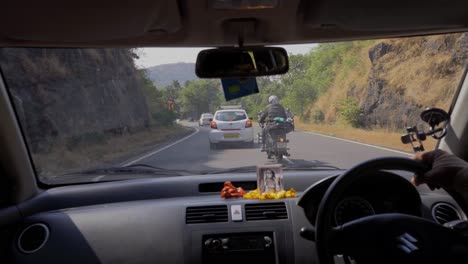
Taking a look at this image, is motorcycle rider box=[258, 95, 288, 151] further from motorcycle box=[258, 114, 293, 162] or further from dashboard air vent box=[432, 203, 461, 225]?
dashboard air vent box=[432, 203, 461, 225]

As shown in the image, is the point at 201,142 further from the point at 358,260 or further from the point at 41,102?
the point at 358,260

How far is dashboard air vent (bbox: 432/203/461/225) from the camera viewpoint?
388 centimetres

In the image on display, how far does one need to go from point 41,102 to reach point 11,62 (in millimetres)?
658

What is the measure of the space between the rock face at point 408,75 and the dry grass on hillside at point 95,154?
9.39 feet

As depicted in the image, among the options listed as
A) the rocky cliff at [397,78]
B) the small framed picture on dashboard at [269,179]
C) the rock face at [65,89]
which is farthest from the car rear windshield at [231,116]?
the small framed picture on dashboard at [269,179]

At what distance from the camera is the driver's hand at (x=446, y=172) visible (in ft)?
6.98

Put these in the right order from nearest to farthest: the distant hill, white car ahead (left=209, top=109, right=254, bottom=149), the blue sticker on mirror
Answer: the blue sticker on mirror → the distant hill → white car ahead (left=209, top=109, right=254, bottom=149)

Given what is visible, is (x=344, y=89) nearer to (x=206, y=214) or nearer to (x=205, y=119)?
(x=205, y=119)

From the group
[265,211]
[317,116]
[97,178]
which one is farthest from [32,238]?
[317,116]

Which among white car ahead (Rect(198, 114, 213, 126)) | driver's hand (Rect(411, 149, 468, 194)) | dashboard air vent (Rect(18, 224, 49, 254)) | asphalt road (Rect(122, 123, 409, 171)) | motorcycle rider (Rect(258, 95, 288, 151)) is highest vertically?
driver's hand (Rect(411, 149, 468, 194))

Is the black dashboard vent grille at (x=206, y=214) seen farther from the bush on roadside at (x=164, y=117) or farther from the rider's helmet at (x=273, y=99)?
the bush on roadside at (x=164, y=117)

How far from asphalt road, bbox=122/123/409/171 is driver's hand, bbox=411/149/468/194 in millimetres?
2685

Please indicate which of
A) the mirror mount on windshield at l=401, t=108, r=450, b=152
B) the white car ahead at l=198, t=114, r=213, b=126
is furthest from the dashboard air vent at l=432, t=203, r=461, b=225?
the white car ahead at l=198, t=114, r=213, b=126

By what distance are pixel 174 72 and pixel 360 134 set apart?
297 cm
